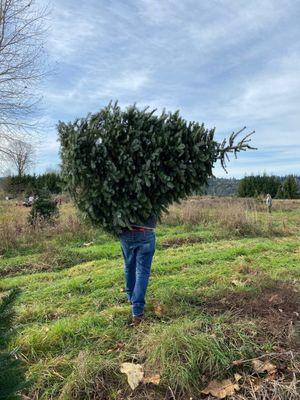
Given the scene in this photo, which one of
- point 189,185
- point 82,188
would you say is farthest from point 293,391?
point 82,188

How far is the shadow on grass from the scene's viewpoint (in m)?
1.67

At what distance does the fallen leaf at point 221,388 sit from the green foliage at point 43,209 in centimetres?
960

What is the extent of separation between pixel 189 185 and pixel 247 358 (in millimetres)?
1875

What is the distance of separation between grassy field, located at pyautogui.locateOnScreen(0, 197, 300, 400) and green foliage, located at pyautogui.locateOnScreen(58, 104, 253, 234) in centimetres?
117

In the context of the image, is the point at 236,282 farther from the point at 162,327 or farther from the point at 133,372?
the point at 133,372

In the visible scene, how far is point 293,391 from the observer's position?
288 cm

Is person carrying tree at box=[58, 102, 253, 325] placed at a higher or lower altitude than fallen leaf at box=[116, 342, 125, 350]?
higher

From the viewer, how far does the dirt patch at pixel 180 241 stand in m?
9.39

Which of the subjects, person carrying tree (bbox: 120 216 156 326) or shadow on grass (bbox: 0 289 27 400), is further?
person carrying tree (bbox: 120 216 156 326)

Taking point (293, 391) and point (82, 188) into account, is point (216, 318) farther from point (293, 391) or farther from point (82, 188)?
point (82, 188)

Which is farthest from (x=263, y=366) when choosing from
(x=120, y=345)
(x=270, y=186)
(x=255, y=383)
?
(x=270, y=186)

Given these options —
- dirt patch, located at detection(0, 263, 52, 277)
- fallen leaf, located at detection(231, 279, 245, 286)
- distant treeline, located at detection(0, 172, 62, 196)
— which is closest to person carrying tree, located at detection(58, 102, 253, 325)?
fallen leaf, located at detection(231, 279, 245, 286)

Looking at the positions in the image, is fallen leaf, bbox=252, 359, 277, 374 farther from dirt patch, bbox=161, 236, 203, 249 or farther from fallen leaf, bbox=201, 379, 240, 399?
dirt patch, bbox=161, 236, 203, 249

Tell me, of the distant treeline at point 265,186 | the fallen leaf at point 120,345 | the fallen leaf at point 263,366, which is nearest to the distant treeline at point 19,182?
the distant treeline at point 265,186
